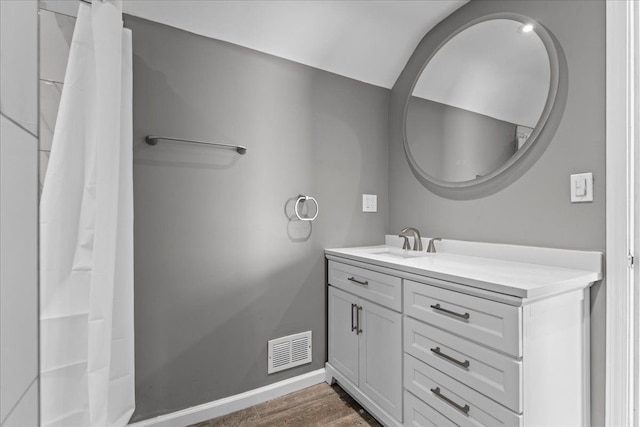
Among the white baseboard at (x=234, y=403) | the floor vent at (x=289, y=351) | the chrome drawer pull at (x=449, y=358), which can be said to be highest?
the chrome drawer pull at (x=449, y=358)

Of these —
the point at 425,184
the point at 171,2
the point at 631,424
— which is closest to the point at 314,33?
the point at 171,2

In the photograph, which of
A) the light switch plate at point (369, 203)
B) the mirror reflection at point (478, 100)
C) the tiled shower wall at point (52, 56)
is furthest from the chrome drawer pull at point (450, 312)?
the tiled shower wall at point (52, 56)

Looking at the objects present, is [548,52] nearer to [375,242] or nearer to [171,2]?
[375,242]

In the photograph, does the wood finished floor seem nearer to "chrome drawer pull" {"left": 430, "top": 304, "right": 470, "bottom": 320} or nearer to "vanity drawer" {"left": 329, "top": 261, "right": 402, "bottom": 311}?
"vanity drawer" {"left": 329, "top": 261, "right": 402, "bottom": 311}

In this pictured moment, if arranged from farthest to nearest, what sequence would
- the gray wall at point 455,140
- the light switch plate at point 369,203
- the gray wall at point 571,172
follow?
the light switch plate at point 369,203, the gray wall at point 455,140, the gray wall at point 571,172

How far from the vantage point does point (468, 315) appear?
1.16 m

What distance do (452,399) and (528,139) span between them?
123 centimetres

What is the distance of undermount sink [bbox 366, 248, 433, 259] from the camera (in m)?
1.92

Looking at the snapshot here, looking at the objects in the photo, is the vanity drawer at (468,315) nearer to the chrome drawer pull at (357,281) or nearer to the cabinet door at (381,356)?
the cabinet door at (381,356)

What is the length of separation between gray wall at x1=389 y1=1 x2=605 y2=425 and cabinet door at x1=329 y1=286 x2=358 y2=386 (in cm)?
88

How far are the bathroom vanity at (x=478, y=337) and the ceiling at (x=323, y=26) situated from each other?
1.35 meters

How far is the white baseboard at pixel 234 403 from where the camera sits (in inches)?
61.7
